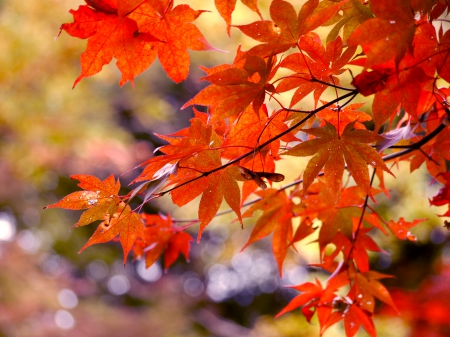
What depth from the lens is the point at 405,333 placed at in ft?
8.53

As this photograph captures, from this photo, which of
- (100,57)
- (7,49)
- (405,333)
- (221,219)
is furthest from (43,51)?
(405,333)

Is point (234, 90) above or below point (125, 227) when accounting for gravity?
above

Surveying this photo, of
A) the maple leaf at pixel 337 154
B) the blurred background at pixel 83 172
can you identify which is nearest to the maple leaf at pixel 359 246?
the maple leaf at pixel 337 154

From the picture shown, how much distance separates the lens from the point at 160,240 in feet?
2.41

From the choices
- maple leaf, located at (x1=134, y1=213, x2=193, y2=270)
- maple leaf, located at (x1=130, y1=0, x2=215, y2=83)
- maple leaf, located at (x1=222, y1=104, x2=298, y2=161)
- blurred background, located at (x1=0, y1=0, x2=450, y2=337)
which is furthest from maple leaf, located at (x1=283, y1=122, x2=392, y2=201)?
blurred background, located at (x1=0, y1=0, x2=450, y2=337)

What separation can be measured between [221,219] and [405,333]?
4.43 feet

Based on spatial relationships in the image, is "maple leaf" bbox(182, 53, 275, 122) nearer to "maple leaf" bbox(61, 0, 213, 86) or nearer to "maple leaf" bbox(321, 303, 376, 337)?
"maple leaf" bbox(61, 0, 213, 86)

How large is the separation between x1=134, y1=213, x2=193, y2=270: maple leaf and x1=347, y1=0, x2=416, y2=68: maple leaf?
0.47 metres

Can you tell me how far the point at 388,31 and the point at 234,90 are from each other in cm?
15

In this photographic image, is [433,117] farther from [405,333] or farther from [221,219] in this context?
[405,333]

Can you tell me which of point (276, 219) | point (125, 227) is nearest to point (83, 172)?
point (276, 219)

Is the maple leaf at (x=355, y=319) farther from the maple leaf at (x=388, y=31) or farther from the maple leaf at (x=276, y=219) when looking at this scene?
the maple leaf at (x=388, y=31)

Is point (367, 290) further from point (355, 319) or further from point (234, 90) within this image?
point (234, 90)

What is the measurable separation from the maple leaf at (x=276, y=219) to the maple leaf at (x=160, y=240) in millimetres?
151
